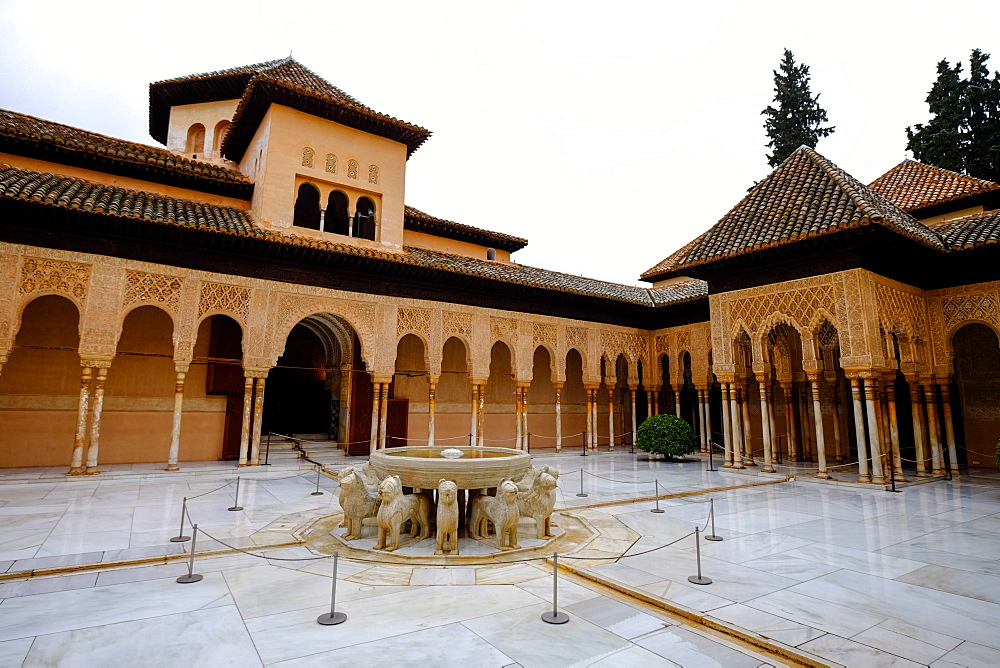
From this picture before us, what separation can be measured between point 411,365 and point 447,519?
11129mm

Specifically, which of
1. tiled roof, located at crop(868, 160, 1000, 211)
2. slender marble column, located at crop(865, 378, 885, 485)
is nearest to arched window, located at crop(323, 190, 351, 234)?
slender marble column, located at crop(865, 378, 885, 485)

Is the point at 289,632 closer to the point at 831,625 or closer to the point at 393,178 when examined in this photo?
the point at 831,625

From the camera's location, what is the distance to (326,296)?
12570mm

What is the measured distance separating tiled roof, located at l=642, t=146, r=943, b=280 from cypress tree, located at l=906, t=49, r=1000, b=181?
9.94 meters

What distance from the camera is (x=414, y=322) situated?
541 inches

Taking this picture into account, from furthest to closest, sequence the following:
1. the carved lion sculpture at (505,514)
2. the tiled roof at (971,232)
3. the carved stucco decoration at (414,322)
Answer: the carved stucco decoration at (414,322) < the tiled roof at (971,232) < the carved lion sculpture at (505,514)

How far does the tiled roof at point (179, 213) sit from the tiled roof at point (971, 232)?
5916 millimetres

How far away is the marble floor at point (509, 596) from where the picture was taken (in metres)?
3.07

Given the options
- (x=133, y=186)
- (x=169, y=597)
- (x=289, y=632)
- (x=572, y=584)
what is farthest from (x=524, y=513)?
(x=133, y=186)

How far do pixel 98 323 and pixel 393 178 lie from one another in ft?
25.6

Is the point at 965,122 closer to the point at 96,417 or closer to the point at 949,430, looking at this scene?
the point at 949,430

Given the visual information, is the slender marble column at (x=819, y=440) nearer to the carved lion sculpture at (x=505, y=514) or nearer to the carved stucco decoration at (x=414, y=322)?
the carved lion sculpture at (x=505, y=514)

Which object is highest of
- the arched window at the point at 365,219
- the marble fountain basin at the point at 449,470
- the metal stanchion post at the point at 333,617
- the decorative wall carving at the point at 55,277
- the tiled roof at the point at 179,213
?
the arched window at the point at 365,219

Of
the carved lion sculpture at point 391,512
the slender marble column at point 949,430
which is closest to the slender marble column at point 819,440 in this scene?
the slender marble column at point 949,430
